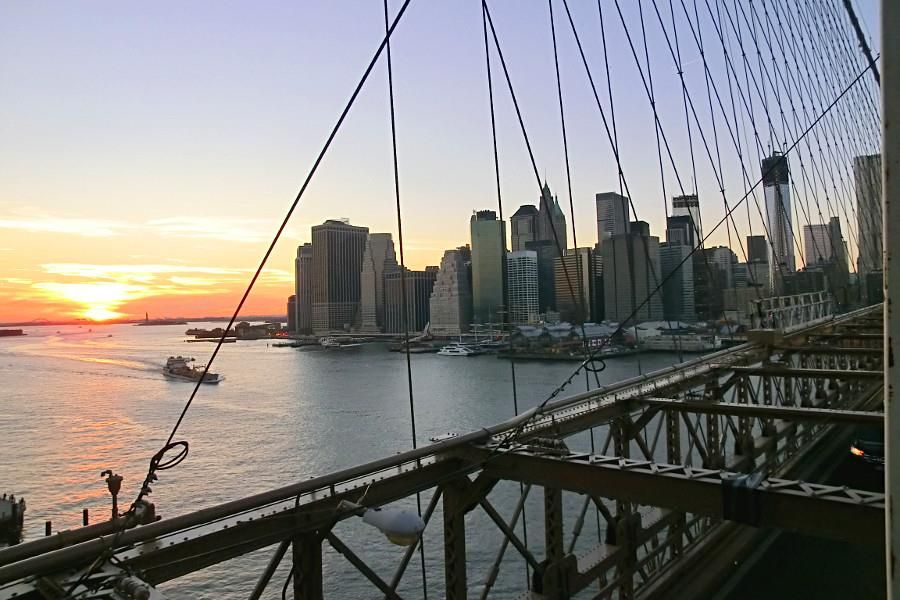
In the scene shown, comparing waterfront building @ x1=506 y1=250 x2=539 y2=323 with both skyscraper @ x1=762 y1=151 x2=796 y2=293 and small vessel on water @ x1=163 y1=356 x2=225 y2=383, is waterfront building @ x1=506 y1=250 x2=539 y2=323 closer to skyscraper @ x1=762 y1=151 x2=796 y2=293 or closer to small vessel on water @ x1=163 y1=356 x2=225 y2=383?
skyscraper @ x1=762 y1=151 x2=796 y2=293

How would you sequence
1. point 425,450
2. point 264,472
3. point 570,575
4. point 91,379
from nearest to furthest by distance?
point 425,450 → point 570,575 → point 264,472 → point 91,379

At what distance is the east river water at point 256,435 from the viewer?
1318cm

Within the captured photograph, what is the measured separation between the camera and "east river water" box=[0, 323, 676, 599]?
13.2 metres

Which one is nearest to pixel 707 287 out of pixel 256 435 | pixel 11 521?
pixel 256 435

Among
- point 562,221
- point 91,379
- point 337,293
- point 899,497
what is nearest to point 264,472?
point 562,221

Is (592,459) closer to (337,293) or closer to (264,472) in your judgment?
(264,472)

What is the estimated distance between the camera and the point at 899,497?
1.17m

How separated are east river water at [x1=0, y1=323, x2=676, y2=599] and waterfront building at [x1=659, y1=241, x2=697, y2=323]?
5.76 metres

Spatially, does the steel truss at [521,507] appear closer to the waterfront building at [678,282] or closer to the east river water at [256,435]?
the east river water at [256,435]

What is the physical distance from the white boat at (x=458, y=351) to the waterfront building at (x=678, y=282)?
1531 inches

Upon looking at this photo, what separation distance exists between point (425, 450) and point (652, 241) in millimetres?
13337

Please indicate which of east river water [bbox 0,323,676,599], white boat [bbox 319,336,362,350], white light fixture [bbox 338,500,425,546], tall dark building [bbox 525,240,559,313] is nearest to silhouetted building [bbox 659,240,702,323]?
tall dark building [bbox 525,240,559,313]

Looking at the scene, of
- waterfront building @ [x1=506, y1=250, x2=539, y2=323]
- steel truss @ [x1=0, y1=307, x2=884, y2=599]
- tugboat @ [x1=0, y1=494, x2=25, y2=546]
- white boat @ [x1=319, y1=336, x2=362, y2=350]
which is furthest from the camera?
white boat @ [x1=319, y1=336, x2=362, y2=350]

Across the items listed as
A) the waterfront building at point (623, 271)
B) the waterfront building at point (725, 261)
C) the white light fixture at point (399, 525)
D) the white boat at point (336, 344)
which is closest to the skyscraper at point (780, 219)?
the waterfront building at point (725, 261)
